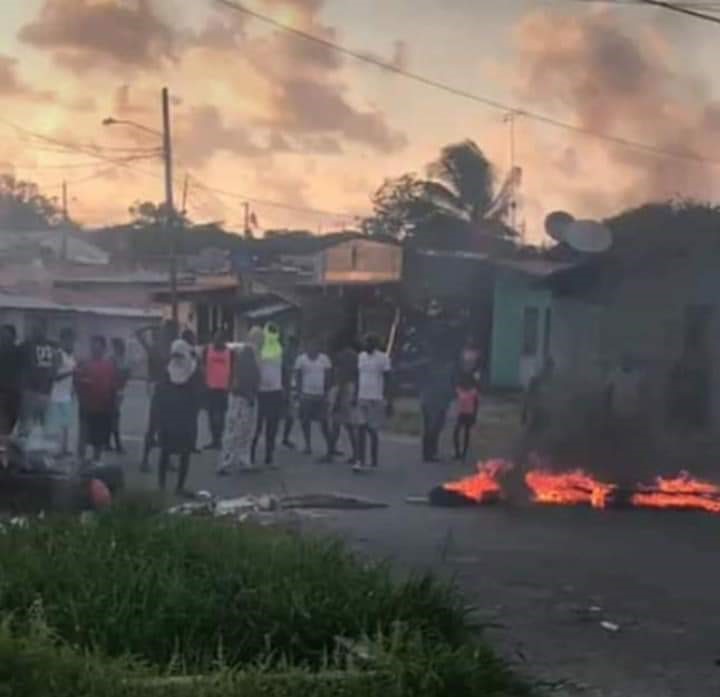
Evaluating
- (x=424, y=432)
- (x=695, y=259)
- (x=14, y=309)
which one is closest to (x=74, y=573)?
(x=14, y=309)

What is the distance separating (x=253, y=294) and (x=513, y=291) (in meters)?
2.01

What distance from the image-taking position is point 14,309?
388 inches

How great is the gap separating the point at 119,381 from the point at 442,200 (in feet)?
9.05

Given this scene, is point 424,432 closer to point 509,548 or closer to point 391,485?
point 391,485

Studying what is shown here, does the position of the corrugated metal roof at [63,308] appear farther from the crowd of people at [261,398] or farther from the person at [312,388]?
the person at [312,388]

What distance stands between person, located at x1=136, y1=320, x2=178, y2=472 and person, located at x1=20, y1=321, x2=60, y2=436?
638mm

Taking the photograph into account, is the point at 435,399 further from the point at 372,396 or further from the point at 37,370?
the point at 37,370

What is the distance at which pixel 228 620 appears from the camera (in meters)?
5.11

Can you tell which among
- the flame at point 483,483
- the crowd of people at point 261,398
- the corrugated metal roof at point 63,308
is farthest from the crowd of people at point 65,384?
the flame at point 483,483

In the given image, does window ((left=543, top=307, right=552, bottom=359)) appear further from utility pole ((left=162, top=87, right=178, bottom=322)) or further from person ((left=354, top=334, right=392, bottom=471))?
utility pole ((left=162, top=87, right=178, bottom=322))

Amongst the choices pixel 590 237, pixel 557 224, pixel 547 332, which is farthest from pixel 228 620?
pixel 590 237

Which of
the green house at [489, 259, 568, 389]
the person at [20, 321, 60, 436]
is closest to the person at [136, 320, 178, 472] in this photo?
the person at [20, 321, 60, 436]

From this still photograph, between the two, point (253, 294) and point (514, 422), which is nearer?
point (253, 294)

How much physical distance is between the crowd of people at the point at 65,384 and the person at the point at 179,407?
30 cm
